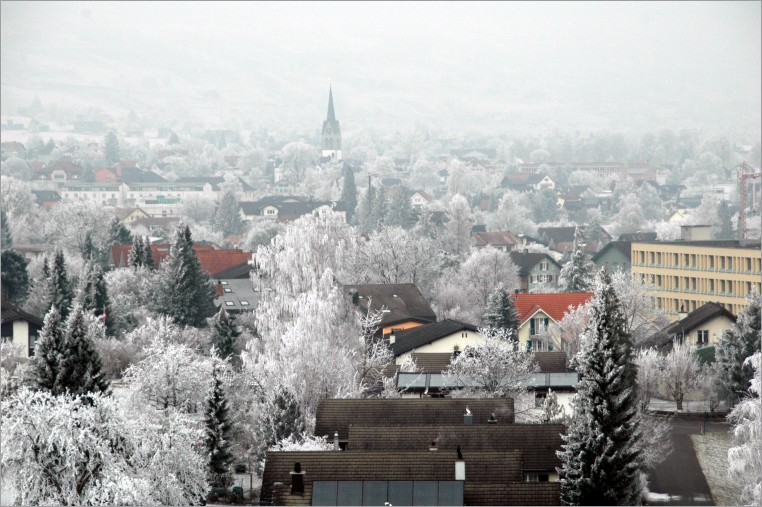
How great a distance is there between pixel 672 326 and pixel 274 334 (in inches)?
477

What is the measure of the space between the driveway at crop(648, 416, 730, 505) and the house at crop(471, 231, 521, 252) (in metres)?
44.7

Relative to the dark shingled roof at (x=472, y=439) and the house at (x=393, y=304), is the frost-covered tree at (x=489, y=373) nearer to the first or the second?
the dark shingled roof at (x=472, y=439)

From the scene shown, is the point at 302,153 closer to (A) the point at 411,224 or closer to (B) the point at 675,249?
(A) the point at 411,224

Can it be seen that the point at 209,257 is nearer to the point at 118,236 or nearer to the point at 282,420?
the point at 118,236

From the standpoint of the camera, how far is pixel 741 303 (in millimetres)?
41500

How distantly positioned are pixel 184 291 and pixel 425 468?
75.8 feet

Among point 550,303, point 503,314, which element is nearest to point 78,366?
point 503,314

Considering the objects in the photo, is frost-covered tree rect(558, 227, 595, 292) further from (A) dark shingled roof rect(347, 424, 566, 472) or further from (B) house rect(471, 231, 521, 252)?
(A) dark shingled roof rect(347, 424, 566, 472)

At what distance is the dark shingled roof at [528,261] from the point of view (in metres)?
53.3

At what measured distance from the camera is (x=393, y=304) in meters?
36.2

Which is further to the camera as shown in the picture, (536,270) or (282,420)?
(536,270)

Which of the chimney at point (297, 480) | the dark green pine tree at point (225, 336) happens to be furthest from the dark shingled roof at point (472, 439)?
the dark green pine tree at point (225, 336)

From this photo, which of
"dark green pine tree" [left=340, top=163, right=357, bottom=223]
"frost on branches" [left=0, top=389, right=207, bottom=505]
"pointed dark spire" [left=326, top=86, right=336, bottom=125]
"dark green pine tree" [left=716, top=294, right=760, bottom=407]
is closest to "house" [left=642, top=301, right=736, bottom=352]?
"dark green pine tree" [left=716, top=294, right=760, bottom=407]

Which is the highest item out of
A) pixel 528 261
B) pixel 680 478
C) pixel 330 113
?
pixel 330 113
